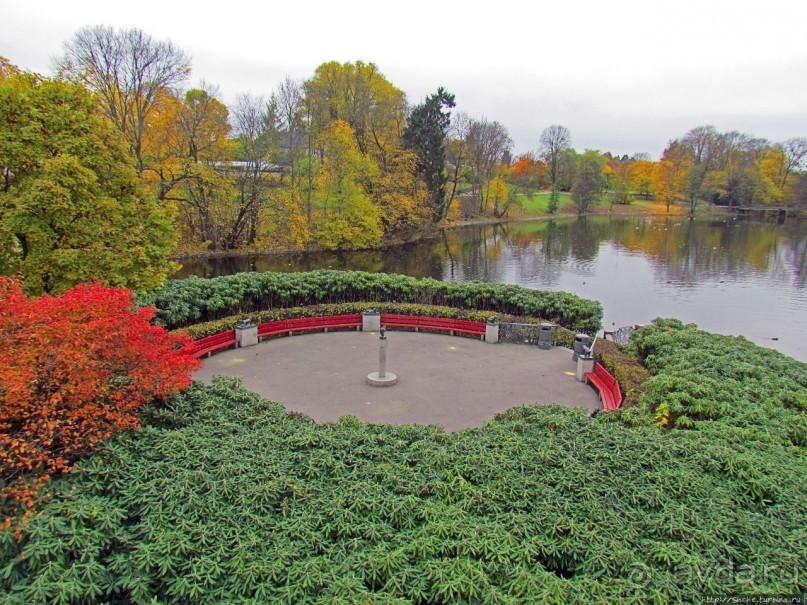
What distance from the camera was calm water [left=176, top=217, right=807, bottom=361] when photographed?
1018 inches

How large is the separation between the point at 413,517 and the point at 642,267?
3817cm

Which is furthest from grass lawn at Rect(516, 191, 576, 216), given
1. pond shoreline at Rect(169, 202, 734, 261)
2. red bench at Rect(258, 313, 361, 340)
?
red bench at Rect(258, 313, 361, 340)

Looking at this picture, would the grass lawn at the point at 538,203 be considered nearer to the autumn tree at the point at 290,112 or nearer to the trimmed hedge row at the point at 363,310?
the autumn tree at the point at 290,112

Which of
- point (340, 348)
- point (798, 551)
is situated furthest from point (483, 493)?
point (340, 348)

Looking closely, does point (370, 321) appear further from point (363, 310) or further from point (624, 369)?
point (624, 369)

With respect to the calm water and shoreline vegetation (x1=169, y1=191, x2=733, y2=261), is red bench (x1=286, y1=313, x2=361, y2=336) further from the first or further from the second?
shoreline vegetation (x1=169, y1=191, x2=733, y2=261)

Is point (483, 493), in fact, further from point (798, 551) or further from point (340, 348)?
point (340, 348)

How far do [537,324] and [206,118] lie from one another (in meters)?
30.5

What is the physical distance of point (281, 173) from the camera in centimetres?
4216

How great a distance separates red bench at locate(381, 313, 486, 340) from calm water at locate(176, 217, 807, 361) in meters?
9.78

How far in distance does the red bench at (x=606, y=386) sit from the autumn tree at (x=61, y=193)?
542 inches

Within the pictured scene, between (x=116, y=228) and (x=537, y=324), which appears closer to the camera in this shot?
(x=116, y=228)

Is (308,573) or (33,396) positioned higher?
(33,396)

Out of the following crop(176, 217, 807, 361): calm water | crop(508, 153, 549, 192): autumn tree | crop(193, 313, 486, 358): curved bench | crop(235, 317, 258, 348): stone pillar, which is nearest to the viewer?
crop(235, 317, 258, 348): stone pillar
